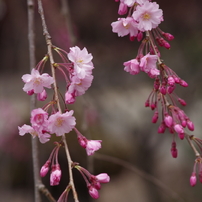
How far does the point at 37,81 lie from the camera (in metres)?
0.91

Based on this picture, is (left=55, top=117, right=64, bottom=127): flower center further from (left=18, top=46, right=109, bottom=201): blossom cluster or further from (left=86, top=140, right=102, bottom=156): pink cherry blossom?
(left=86, top=140, right=102, bottom=156): pink cherry blossom

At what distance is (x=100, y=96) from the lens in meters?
4.05

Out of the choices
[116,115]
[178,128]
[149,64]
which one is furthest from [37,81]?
[116,115]

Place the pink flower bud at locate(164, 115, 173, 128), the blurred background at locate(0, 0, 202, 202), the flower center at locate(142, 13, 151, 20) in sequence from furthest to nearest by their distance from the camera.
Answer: the blurred background at locate(0, 0, 202, 202), the pink flower bud at locate(164, 115, 173, 128), the flower center at locate(142, 13, 151, 20)

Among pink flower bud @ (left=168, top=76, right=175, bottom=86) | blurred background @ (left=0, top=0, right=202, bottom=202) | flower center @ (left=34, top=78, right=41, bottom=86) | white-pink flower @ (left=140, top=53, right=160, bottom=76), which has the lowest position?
blurred background @ (left=0, top=0, right=202, bottom=202)

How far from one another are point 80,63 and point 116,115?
10.7 ft

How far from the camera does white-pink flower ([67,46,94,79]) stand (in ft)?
2.84

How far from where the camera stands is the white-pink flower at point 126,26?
40.9 inches

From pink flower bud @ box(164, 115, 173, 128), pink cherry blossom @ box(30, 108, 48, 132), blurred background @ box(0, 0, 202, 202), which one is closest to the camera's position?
pink cherry blossom @ box(30, 108, 48, 132)

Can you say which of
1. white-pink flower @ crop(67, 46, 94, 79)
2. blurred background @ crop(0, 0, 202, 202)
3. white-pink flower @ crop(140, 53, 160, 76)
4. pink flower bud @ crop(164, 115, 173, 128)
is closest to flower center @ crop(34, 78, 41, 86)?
white-pink flower @ crop(67, 46, 94, 79)

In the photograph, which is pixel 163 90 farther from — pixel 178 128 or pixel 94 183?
pixel 94 183

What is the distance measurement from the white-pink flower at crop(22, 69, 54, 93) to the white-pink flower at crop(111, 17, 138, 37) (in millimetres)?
329

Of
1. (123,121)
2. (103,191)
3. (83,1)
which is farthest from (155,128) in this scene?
(83,1)

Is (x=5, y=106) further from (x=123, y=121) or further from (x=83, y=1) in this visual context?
(x=83, y=1)
